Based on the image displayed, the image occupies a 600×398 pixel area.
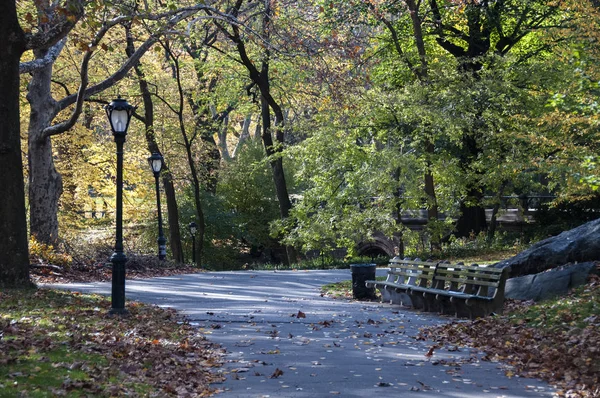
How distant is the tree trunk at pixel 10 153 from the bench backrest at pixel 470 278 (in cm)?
809

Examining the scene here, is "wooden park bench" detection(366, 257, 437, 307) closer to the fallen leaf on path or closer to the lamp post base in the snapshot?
the lamp post base

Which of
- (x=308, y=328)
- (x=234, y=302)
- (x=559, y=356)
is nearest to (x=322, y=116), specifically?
(x=234, y=302)

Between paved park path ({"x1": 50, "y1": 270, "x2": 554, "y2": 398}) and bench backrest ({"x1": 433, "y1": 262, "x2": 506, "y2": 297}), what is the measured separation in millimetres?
805

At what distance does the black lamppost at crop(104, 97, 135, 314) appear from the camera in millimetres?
13438

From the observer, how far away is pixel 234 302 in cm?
1694

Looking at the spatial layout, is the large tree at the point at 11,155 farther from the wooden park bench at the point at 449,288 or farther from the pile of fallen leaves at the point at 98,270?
the wooden park bench at the point at 449,288

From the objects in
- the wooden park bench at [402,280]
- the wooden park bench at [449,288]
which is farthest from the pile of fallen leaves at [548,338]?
the wooden park bench at [402,280]

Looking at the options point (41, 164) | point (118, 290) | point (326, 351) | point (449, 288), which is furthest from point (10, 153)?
point (41, 164)

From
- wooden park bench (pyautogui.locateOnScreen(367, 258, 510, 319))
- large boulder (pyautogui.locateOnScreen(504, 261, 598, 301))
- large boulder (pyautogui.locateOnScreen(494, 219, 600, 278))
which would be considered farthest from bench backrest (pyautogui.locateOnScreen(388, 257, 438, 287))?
large boulder (pyautogui.locateOnScreen(504, 261, 598, 301))

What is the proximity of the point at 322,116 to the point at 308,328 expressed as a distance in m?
19.2

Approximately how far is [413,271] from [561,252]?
337 centimetres

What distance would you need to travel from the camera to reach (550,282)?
49.2 ft

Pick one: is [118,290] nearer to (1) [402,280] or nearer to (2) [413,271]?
(2) [413,271]

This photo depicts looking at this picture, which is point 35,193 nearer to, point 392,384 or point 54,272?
point 54,272
